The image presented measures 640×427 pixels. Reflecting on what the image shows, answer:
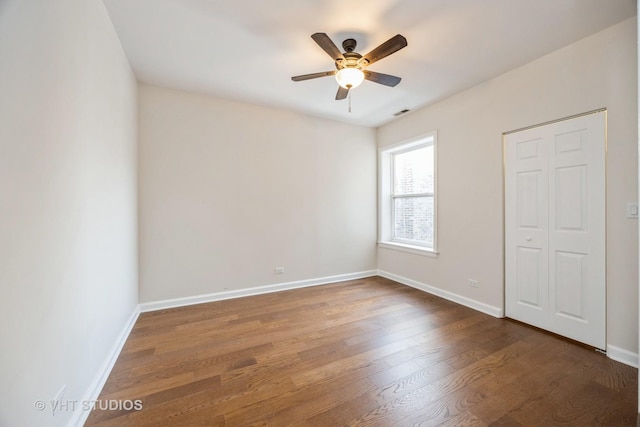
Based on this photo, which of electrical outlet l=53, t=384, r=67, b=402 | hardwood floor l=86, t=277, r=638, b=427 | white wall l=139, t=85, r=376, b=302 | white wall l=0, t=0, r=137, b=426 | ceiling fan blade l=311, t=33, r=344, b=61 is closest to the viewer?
white wall l=0, t=0, r=137, b=426

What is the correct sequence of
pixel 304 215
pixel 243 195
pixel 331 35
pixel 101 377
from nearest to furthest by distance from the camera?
pixel 101 377 → pixel 331 35 → pixel 243 195 → pixel 304 215

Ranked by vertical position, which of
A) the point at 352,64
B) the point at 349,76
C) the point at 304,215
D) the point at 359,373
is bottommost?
the point at 359,373

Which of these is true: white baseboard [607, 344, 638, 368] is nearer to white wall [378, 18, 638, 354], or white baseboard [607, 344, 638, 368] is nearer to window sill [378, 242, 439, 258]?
white wall [378, 18, 638, 354]

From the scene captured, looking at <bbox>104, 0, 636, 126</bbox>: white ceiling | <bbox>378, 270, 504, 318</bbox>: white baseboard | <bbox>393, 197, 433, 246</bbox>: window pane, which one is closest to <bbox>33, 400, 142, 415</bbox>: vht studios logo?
<bbox>104, 0, 636, 126</bbox>: white ceiling

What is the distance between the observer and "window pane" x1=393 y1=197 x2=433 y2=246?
→ 3824mm

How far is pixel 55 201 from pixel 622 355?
3920 mm

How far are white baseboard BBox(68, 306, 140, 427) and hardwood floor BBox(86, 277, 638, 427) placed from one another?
5cm

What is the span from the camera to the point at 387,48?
1.88 metres

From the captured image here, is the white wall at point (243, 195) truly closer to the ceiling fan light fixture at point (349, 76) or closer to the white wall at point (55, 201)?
the white wall at point (55, 201)

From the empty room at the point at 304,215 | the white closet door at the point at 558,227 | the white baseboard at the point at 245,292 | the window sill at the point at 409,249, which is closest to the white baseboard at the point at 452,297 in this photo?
the empty room at the point at 304,215

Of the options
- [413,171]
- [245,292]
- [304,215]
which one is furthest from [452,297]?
[245,292]

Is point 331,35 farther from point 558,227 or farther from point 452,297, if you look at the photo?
point 452,297

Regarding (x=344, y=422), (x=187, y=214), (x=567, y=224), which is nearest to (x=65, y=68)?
(x=187, y=214)

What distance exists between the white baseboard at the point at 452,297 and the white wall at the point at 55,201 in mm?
3612
